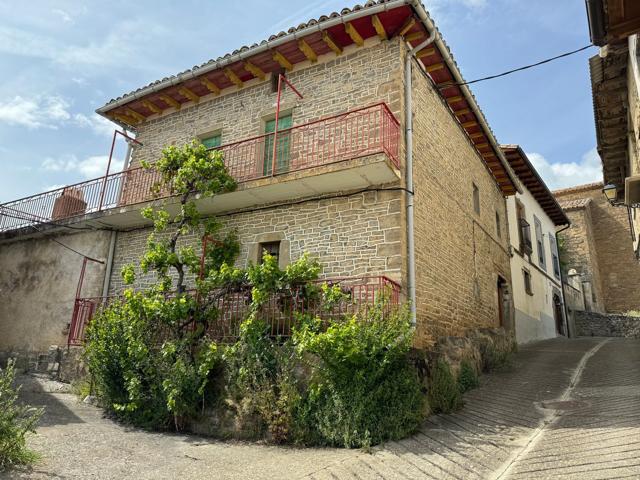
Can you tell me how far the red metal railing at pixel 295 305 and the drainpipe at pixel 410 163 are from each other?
14.2 inches

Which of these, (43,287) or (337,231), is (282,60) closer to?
(337,231)

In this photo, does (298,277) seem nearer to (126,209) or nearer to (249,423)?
(249,423)

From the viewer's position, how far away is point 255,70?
956 cm

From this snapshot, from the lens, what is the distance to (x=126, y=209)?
948cm

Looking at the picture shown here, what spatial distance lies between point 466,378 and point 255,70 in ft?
23.9

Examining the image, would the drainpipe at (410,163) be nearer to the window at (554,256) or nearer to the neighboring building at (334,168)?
the neighboring building at (334,168)

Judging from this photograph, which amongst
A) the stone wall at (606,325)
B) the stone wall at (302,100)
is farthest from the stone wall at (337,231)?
the stone wall at (606,325)

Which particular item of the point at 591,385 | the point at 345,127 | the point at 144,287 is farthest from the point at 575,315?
the point at 144,287

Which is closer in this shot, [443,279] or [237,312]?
[237,312]

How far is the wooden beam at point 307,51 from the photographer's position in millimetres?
8711

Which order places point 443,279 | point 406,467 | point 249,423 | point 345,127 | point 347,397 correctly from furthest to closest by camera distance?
point 443,279, point 345,127, point 249,423, point 347,397, point 406,467

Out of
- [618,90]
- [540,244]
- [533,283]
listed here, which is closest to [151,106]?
[618,90]

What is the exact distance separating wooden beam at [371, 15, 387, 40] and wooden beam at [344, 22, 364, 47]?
0.36 metres

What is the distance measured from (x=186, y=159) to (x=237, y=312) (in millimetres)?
3012
